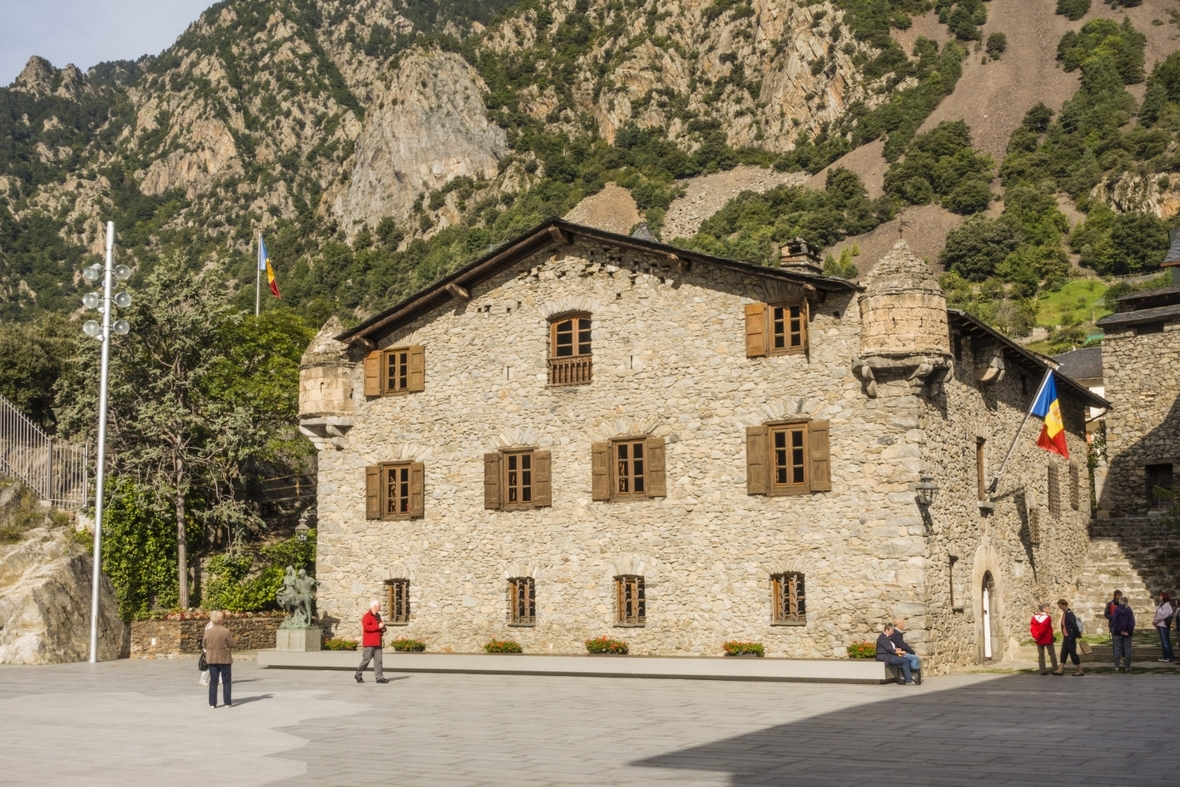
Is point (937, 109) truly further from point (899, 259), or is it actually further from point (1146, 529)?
point (899, 259)

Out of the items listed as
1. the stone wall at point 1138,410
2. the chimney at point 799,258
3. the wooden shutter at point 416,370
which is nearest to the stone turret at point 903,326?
the chimney at point 799,258

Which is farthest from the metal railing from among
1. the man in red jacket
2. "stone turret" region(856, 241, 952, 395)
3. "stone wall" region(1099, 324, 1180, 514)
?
"stone wall" region(1099, 324, 1180, 514)

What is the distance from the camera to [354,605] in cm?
3094

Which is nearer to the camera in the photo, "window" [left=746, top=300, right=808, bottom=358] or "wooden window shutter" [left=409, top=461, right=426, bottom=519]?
"window" [left=746, top=300, right=808, bottom=358]

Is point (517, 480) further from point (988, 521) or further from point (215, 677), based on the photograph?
point (215, 677)

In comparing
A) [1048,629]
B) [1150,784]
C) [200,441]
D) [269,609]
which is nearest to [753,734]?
[1150,784]

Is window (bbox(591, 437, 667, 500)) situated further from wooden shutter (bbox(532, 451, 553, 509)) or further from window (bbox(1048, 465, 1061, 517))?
window (bbox(1048, 465, 1061, 517))

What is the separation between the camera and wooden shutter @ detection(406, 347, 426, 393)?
→ 101ft

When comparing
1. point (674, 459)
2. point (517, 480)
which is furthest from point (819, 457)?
point (517, 480)

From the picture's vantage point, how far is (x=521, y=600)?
1141 inches

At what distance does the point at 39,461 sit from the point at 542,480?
15252 millimetres

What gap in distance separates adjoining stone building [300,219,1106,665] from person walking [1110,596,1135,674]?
3149 millimetres

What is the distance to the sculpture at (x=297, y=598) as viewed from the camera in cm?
3027

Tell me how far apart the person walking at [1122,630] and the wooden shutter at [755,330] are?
8.64 metres
